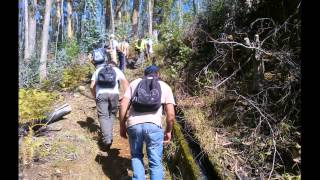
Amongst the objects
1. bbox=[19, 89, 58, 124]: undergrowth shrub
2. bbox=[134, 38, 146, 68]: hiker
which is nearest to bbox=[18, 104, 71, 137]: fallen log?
bbox=[19, 89, 58, 124]: undergrowth shrub

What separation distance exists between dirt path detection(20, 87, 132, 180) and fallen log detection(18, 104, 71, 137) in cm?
16

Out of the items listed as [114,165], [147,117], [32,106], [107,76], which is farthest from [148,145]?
[32,106]

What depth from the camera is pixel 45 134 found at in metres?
8.96

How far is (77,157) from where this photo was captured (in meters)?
7.89

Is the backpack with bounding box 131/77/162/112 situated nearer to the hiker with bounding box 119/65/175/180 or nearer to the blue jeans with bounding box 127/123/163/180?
the hiker with bounding box 119/65/175/180

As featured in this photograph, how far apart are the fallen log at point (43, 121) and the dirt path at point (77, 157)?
164 millimetres

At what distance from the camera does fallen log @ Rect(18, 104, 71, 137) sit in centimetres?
845

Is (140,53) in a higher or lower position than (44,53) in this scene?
higher

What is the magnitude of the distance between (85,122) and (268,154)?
5384mm

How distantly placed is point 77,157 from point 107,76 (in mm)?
1683

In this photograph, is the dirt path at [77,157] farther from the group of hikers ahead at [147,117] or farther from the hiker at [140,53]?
the hiker at [140,53]

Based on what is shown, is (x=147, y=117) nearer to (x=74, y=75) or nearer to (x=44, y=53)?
(x=74, y=75)

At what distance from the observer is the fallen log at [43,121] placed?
8453 millimetres

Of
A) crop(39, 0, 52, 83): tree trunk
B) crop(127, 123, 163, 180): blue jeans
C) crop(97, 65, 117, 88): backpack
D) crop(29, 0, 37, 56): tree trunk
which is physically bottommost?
crop(127, 123, 163, 180): blue jeans
